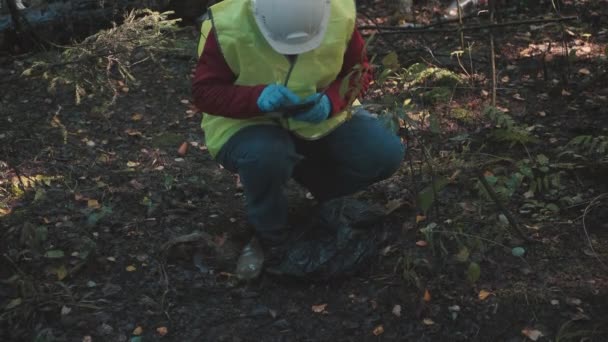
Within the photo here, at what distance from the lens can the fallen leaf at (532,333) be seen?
2.18 m

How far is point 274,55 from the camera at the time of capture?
8.05 feet

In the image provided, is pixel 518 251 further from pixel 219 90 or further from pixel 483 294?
pixel 219 90

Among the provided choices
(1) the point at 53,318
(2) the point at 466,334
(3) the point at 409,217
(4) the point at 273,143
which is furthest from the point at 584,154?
(1) the point at 53,318

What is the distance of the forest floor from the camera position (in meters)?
2.34

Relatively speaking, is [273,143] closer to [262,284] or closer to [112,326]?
[262,284]

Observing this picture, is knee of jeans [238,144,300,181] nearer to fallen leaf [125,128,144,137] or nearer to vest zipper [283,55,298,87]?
vest zipper [283,55,298,87]

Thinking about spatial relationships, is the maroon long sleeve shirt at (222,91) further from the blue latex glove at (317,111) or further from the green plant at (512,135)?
the green plant at (512,135)

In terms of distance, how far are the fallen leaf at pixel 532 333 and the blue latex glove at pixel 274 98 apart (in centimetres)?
104

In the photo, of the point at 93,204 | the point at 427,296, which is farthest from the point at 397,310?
the point at 93,204

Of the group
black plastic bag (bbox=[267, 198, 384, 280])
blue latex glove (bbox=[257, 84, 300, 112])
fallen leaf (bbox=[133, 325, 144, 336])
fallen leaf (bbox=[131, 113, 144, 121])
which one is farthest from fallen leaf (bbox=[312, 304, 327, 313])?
fallen leaf (bbox=[131, 113, 144, 121])

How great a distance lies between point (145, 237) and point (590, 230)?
1.72 metres

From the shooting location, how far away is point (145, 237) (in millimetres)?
2887

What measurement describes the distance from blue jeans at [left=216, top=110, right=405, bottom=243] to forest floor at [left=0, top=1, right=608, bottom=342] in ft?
0.56

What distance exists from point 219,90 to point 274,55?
22cm
